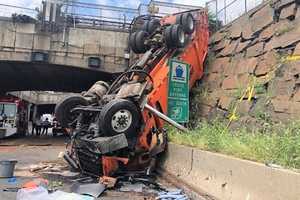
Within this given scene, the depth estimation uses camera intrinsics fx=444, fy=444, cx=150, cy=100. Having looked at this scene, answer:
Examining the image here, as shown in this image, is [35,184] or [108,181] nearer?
[35,184]

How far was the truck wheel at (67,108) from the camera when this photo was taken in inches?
468

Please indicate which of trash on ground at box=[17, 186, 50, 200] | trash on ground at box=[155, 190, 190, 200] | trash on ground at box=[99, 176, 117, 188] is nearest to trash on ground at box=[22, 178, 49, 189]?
trash on ground at box=[17, 186, 50, 200]

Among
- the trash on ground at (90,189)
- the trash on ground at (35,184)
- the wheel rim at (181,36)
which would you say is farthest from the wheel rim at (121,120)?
the wheel rim at (181,36)

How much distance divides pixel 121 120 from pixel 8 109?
1015 inches

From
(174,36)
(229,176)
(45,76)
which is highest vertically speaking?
(174,36)

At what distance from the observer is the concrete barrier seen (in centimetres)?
547

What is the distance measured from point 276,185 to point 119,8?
1855cm

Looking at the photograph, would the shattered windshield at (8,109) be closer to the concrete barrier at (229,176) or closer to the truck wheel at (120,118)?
the truck wheel at (120,118)

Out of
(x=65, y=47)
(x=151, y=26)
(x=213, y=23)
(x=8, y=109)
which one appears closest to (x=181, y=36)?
(x=151, y=26)

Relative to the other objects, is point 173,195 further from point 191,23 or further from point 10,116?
point 10,116

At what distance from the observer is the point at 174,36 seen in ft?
43.5

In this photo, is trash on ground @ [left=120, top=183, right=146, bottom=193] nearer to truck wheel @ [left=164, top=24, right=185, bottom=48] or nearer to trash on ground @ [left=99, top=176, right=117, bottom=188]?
trash on ground @ [left=99, top=176, right=117, bottom=188]

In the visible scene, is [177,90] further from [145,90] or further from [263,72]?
[263,72]

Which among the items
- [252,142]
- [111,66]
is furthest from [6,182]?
[111,66]
